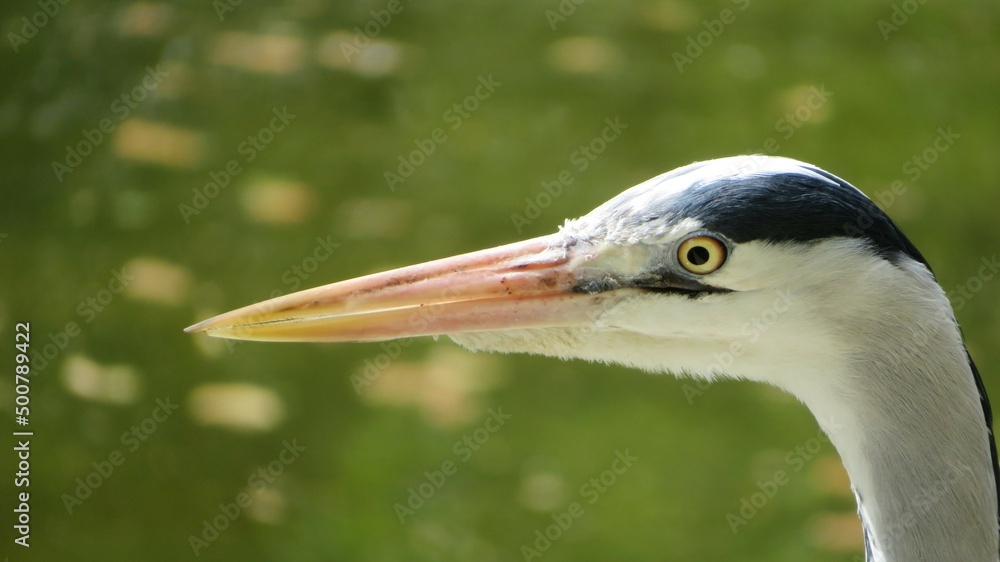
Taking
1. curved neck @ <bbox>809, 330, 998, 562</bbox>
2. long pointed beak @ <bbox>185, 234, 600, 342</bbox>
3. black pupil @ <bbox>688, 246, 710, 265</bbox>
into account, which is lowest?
long pointed beak @ <bbox>185, 234, 600, 342</bbox>

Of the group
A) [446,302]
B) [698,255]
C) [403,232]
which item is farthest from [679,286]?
[403,232]

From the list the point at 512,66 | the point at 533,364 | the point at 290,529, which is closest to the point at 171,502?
the point at 290,529

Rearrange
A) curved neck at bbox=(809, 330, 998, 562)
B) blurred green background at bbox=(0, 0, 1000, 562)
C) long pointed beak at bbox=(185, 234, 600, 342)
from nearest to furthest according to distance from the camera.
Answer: curved neck at bbox=(809, 330, 998, 562)
long pointed beak at bbox=(185, 234, 600, 342)
blurred green background at bbox=(0, 0, 1000, 562)

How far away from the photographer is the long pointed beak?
1390 millimetres

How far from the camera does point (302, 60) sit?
111 inches

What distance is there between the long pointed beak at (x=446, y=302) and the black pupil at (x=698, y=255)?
150mm

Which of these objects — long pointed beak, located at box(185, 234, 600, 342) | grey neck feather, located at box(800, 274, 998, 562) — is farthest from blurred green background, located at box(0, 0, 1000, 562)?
grey neck feather, located at box(800, 274, 998, 562)

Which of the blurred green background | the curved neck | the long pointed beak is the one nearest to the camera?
the curved neck

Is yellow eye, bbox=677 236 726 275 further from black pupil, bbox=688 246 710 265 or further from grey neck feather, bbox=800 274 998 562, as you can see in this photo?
grey neck feather, bbox=800 274 998 562

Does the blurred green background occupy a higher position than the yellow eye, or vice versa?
the yellow eye

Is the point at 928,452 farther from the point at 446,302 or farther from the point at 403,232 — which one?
the point at 403,232

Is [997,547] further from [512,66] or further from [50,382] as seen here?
[50,382]

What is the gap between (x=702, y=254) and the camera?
130 cm

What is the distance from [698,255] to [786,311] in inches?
5.5
